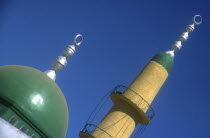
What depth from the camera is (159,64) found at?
1834 cm

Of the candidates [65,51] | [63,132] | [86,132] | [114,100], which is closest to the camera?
[63,132]

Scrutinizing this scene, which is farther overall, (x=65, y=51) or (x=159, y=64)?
(x=159, y=64)

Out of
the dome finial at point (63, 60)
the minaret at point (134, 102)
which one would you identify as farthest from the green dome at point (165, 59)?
the dome finial at point (63, 60)

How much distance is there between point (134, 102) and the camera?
55.1 feet

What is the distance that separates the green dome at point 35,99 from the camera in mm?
10312

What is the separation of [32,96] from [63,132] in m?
1.66

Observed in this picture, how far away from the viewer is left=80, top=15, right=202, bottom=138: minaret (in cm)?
1620

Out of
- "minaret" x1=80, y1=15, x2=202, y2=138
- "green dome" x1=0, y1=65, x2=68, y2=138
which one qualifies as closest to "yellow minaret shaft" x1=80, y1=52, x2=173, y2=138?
"minaret" x1=80, y1=15, x2=202, y2=138

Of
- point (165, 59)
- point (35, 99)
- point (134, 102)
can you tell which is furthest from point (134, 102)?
point (35, 99)

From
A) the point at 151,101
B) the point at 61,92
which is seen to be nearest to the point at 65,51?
the point at 61,92

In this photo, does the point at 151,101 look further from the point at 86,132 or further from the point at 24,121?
the point at 24,121

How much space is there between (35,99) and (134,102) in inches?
284

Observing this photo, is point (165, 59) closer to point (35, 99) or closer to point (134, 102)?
point (134, 102)

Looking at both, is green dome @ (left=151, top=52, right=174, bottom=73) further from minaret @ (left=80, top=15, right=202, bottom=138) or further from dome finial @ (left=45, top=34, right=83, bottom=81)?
dome finial @ (left=45, top=34, right=83, bottom=81)
